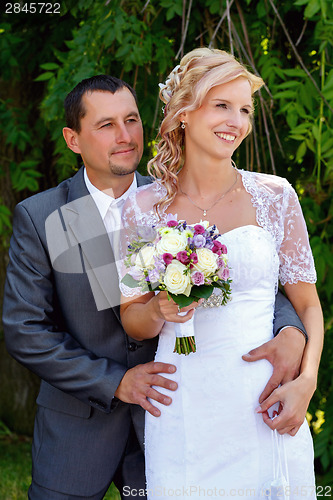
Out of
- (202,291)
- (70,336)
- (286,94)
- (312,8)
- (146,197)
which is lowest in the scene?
(70,336)

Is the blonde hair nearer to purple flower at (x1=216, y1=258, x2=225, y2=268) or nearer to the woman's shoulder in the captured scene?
the woman's shoulder

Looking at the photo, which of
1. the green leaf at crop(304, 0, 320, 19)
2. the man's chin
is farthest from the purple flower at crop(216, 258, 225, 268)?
the green leaf at crop(304, 0, 320, 19)

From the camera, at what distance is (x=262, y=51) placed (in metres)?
4.52

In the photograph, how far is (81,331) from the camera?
125 inches

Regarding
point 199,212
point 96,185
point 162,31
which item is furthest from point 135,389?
point 162,31

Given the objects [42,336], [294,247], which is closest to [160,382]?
[42,336]

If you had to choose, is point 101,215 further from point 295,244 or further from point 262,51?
point 262,51

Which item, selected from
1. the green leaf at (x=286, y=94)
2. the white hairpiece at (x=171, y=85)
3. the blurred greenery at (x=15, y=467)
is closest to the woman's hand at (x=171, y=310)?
the white hairpiece at (x=171, y=85)

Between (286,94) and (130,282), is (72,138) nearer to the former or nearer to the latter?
(130,282)

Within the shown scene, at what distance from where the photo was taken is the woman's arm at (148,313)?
259 cm

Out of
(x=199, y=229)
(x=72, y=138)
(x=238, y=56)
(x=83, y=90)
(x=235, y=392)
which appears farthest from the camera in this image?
(x=238, y=56)

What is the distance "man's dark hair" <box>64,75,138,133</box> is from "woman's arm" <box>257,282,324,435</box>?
1.37m

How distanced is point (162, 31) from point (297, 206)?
6.72ft
